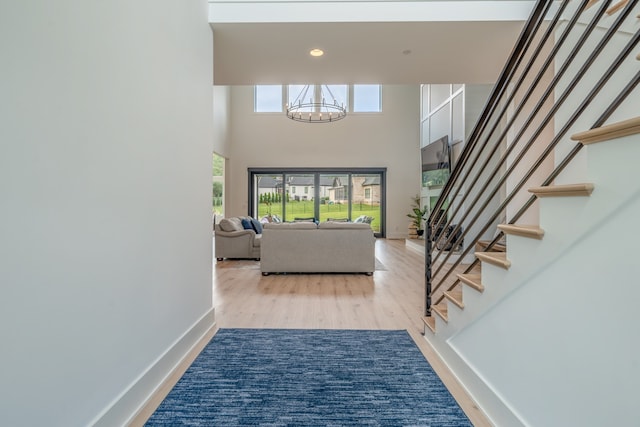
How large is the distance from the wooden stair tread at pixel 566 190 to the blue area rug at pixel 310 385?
113cm

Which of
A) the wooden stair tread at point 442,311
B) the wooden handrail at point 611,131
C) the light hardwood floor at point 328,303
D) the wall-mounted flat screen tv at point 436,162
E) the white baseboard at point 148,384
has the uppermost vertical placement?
the wall-mounted flat screen tv at point 436,162

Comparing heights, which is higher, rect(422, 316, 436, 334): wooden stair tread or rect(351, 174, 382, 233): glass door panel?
rect(351, 174, 382, 233): glass door panel

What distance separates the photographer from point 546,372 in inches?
50.6

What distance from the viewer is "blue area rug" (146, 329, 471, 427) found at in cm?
166

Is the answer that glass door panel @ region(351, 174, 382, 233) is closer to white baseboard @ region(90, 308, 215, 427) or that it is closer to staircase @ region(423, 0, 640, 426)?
white baseboard @ region(90, 308, 215, 427)

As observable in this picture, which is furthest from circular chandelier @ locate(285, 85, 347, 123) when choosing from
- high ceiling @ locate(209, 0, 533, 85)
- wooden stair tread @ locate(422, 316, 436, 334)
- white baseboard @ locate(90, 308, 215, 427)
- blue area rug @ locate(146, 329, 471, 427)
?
white baseboard @ locate(90, 308, 215, 427)

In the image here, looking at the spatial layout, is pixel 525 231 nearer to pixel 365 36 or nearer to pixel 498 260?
pixel 498 260

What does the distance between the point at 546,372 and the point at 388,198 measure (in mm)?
9042

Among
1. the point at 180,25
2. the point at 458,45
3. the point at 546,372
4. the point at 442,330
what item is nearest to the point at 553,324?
the point at 546,372

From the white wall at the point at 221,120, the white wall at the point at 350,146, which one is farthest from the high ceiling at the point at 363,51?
the white wall at the point at 350,146

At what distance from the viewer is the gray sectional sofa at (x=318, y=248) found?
4.84 meters

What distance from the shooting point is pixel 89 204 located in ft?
4.47

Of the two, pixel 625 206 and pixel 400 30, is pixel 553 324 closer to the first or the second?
pixel 625 206

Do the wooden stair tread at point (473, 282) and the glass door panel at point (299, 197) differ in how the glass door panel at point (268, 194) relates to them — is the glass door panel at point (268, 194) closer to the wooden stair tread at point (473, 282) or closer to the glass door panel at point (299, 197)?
the glass door panel at point (299, 197)
